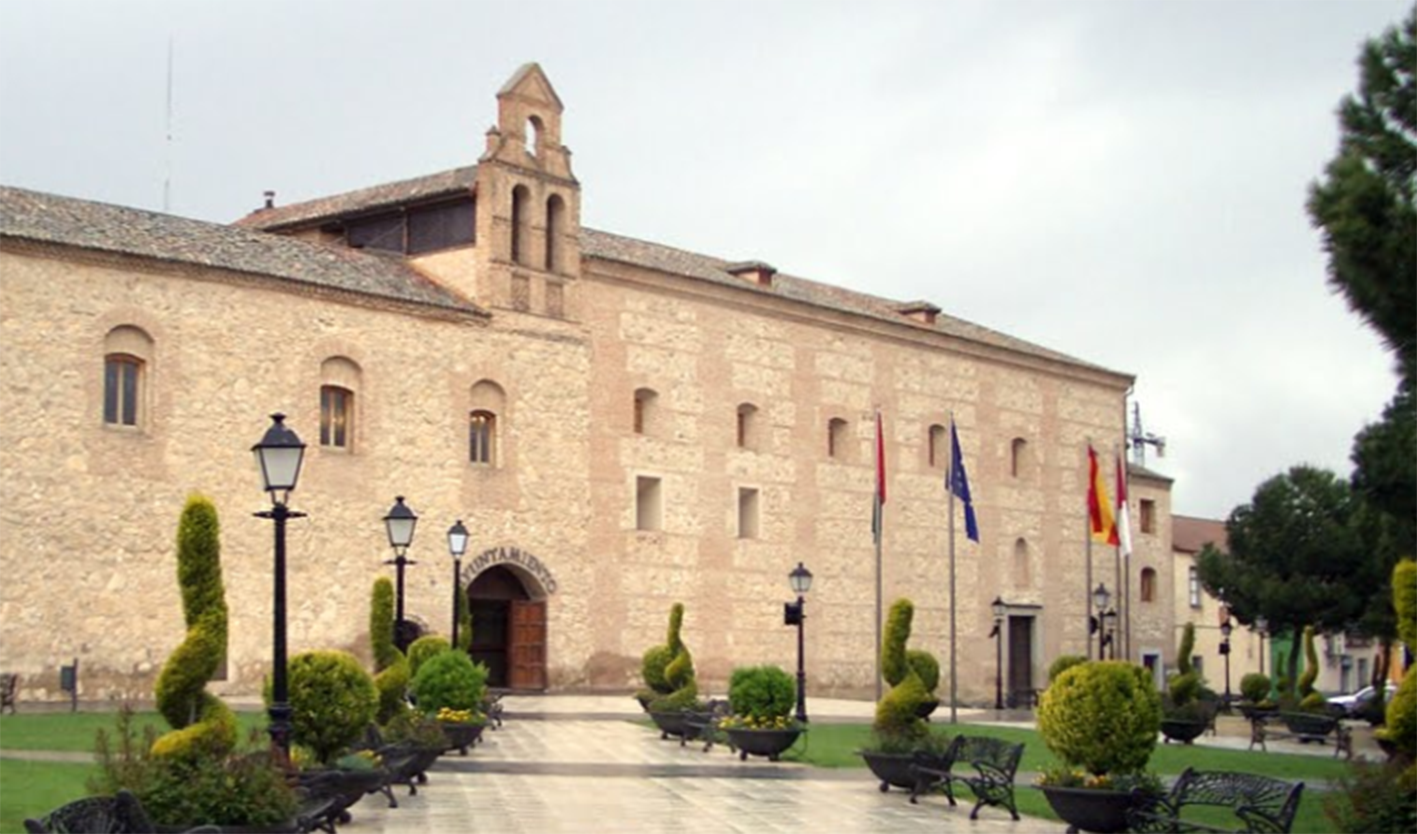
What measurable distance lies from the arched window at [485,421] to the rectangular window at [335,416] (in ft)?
8.20

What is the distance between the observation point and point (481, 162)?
33.9 m

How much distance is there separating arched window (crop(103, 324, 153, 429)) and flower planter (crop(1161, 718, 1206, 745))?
628 inches

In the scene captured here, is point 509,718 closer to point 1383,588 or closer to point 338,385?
point 338,385

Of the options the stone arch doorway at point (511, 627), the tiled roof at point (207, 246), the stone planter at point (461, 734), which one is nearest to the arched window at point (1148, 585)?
the stone arch doorway at point (511, 627)

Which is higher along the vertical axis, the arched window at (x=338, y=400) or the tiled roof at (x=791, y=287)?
the tiled roof at (x=791, y=287)

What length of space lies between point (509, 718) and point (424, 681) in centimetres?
705

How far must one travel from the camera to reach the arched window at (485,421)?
1304 inches

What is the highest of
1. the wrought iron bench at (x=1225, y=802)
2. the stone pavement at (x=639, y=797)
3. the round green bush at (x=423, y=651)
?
the round green bush at (x=423, y=651)

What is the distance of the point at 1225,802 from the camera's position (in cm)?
1326

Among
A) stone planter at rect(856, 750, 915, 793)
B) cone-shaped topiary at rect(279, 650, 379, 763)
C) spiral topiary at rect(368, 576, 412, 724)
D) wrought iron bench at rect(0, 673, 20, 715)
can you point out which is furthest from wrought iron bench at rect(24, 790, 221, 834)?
wrought iron bench at rect(0, 673, 20, 715)

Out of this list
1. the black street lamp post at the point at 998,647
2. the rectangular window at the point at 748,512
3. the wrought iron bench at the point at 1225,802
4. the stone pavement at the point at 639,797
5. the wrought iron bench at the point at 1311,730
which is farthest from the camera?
the black street lamp post at the point at 998,647

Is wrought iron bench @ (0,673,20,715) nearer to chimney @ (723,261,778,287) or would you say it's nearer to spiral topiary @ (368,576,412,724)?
spiral topiary @ (368,576,412,724)

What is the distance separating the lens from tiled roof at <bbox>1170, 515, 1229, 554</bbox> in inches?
2379

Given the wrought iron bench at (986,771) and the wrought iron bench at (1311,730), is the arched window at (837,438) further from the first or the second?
the wrought iron bench at (986,771)
